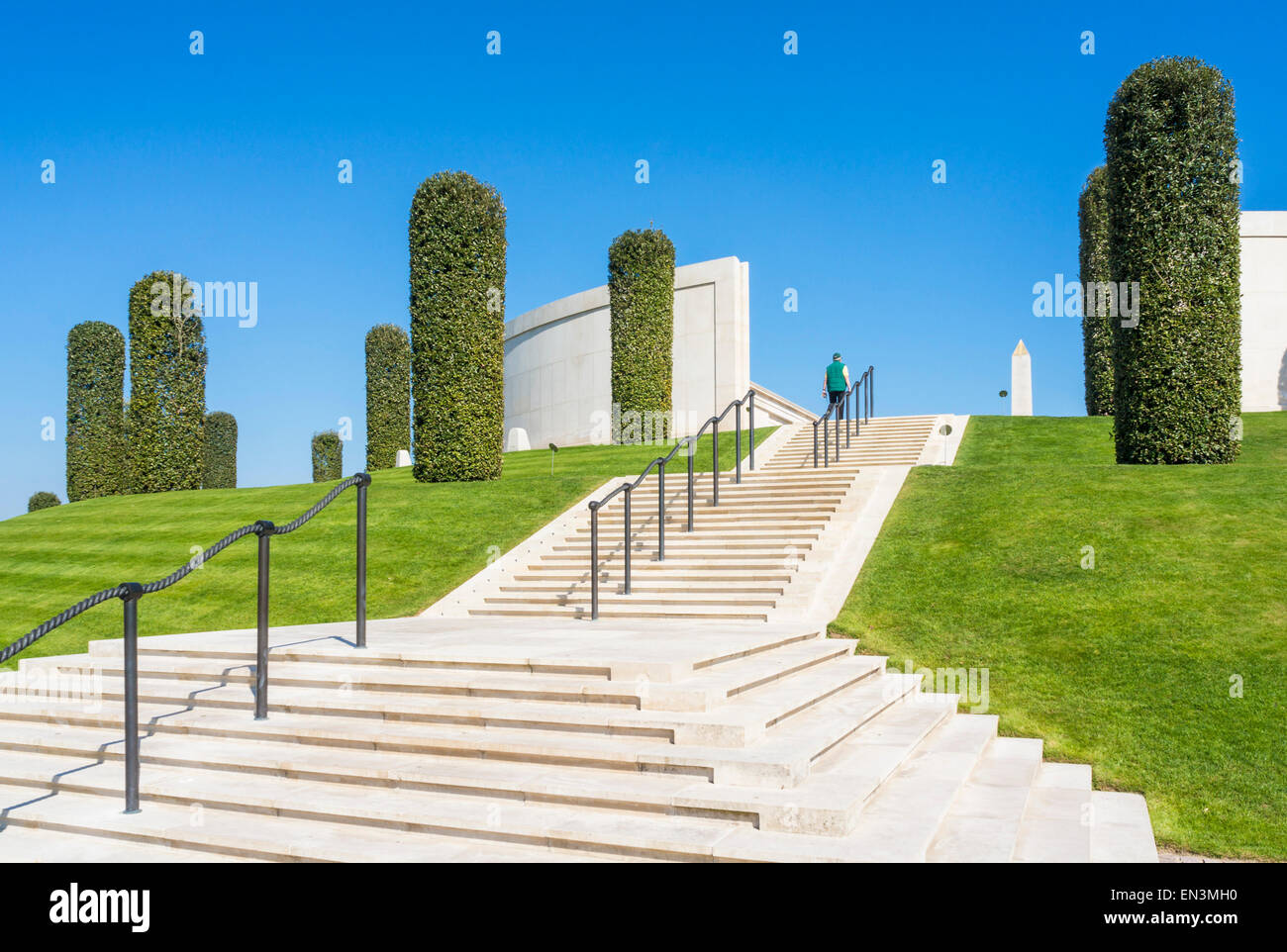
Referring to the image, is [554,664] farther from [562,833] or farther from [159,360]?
[159,360]

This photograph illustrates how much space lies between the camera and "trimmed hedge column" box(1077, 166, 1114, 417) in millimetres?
21500

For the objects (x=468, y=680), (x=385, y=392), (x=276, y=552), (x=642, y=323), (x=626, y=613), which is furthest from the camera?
(x=385, y=392)

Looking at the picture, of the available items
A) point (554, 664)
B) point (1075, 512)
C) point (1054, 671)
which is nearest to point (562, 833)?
point (554, 664)

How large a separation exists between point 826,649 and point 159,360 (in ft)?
64.0

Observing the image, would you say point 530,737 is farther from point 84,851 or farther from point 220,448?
point 220,448

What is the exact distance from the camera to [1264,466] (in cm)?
1176

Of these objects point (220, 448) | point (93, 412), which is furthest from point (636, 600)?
point (220, 448)

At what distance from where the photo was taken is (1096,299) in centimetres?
2170

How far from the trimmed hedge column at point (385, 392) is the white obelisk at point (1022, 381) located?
63.7 ft

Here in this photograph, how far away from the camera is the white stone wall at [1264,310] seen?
24969 mm

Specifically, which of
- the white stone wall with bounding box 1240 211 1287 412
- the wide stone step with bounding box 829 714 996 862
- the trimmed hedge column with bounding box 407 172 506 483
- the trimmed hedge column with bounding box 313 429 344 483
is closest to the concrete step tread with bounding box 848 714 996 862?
the wide stone step with bounding box 829 714 996 862

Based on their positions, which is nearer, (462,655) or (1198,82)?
(462,655)

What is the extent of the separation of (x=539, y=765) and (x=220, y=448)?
120 feet

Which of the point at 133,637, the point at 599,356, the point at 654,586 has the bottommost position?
the point at 654,586
